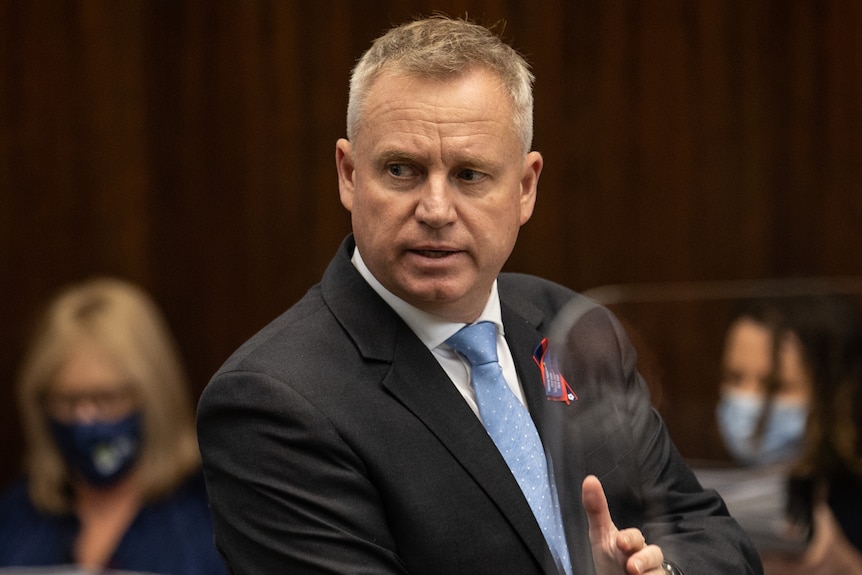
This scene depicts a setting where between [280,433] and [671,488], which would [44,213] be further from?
[671,488]

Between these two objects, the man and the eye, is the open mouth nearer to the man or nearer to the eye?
the man

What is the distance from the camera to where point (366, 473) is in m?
1.69

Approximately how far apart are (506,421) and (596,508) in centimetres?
43

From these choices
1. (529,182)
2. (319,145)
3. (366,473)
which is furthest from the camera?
(319,145)

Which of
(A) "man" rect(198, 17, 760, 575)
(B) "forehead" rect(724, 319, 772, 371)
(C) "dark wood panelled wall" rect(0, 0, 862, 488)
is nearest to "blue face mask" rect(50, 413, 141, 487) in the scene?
(C) "dark wood panelled wall" rect(0, 0, 862, 488)

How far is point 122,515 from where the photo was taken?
3.58 m

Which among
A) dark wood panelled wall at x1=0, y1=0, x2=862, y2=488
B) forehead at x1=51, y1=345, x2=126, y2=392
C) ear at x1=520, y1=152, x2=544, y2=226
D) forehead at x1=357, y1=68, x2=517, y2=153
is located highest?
forehead at x1=357, y1=68, x2=517, y2=153

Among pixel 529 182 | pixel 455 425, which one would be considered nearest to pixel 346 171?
pixel 529 182

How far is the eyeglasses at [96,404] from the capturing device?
11.7 ft

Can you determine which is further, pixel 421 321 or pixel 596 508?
pixel 421 321

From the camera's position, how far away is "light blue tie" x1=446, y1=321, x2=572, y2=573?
1.66m

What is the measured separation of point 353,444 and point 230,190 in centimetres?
257

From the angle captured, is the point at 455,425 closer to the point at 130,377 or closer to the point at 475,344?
the point at 475,344

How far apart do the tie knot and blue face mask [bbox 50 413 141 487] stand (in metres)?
1.95
